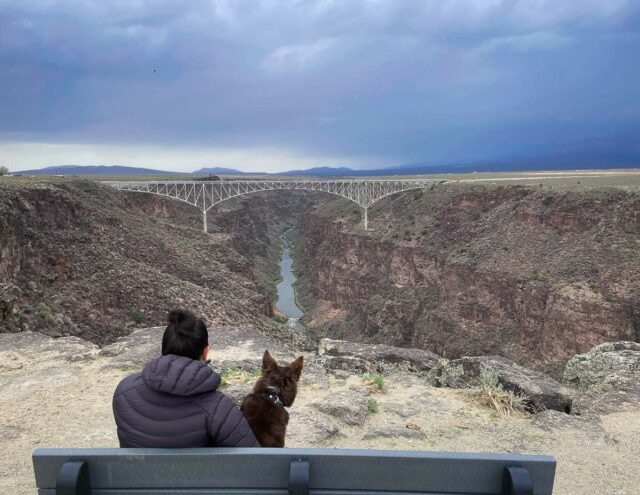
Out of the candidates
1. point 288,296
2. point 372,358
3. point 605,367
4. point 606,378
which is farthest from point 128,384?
point 288,296

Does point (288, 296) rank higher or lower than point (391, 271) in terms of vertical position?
lower

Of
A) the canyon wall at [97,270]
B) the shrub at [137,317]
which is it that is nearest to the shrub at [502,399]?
the canyon wall at [97,270]

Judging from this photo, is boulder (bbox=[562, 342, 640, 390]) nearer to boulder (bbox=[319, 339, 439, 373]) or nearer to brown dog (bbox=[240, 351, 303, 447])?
boulder (bbox=[319, 339, 439, 373])

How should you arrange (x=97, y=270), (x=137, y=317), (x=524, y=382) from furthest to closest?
(x=97, y=270) → (x=137, y=317) → (x=524, y=382)

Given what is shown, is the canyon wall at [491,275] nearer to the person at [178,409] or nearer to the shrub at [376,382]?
the shrub at [376,382]

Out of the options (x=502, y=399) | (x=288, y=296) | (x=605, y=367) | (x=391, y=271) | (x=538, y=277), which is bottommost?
(x=288, y=296)

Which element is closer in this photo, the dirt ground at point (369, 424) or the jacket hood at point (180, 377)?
the jacket hood at point (180, 377)

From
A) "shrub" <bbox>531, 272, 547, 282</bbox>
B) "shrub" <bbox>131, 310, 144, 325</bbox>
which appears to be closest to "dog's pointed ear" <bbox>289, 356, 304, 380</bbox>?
"shrub" <bbox>131, 310, 144, 325</bbox>

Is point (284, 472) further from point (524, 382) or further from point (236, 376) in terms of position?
point (524, 382)
